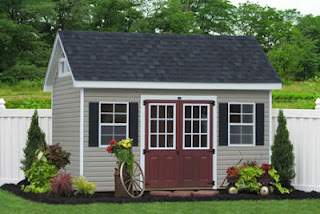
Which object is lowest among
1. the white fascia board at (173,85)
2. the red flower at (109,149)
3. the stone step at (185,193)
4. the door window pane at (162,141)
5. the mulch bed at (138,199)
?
the mulch bed at (138,199)

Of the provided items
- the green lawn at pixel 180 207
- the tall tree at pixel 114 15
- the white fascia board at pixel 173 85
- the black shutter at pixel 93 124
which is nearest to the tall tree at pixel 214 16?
the tall tree at pixel 114 15

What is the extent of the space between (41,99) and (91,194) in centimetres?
1975

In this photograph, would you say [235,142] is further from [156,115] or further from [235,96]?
[156,115]

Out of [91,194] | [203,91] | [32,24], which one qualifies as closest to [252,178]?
[203,91]

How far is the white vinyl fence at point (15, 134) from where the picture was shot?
46.9 ft

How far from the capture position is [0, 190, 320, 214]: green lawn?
34.0 feet

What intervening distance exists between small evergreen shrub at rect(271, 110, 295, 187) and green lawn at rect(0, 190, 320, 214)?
1361 millimetres

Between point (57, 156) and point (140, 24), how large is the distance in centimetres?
3126

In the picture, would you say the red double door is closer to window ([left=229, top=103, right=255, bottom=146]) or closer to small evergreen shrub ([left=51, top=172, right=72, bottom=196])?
window ([left=229, top=103, right=255, bottom=146])

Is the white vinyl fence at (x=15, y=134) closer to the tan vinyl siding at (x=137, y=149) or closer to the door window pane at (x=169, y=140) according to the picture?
the tan vinyl siding at (x=137, y=149)

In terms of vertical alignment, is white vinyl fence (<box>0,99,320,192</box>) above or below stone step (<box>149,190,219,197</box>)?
above

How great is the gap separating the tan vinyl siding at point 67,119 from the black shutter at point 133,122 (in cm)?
117

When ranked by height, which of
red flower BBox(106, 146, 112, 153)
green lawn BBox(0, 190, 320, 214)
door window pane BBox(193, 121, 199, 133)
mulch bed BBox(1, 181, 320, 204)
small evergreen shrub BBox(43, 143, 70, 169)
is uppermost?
door window pane BBox(193, 121, 199, 133)

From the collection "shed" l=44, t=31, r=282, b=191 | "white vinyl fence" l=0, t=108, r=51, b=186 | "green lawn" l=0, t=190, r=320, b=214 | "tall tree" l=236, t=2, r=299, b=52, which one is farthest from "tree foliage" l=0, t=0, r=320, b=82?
"green lawn" l=0, t=190, r=320, b=214
